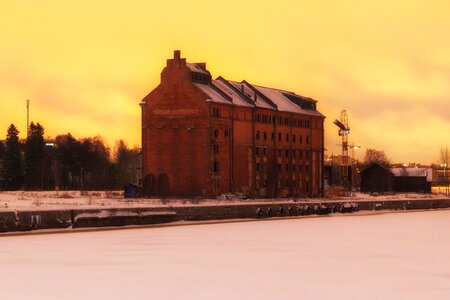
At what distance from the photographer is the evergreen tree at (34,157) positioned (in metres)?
135

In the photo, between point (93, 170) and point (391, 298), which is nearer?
point (391, 298)

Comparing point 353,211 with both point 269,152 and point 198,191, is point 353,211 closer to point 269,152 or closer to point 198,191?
point 198,191

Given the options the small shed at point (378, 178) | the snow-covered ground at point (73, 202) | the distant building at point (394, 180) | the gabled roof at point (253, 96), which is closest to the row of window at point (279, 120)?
the gabled roof at point (253, 96)

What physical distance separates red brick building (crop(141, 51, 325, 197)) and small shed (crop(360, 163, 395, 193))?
35390mm

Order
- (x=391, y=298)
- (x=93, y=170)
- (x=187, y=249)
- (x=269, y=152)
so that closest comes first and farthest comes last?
(x=391, y=298), (x=187, y=249), (x=269, y=152), (x=93, y=170)

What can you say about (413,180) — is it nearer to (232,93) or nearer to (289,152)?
(289,152)

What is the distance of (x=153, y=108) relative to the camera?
9144 centimetres

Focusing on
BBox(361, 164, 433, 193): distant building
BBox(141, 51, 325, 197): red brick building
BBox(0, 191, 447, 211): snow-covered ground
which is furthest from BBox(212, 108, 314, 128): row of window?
BBox(361, 164, 433, 193): distant building

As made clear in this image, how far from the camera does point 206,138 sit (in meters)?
87.9

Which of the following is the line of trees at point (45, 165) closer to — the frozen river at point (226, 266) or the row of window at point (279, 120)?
the row of window at point (279, 120)

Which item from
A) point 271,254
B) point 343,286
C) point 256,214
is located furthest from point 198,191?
point 343,286

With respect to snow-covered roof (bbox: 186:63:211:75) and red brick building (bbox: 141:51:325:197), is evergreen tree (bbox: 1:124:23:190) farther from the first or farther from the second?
snow-covered roof (bbox: 186:63:211:75)

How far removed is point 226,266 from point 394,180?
113m

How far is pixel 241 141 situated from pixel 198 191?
911cm
